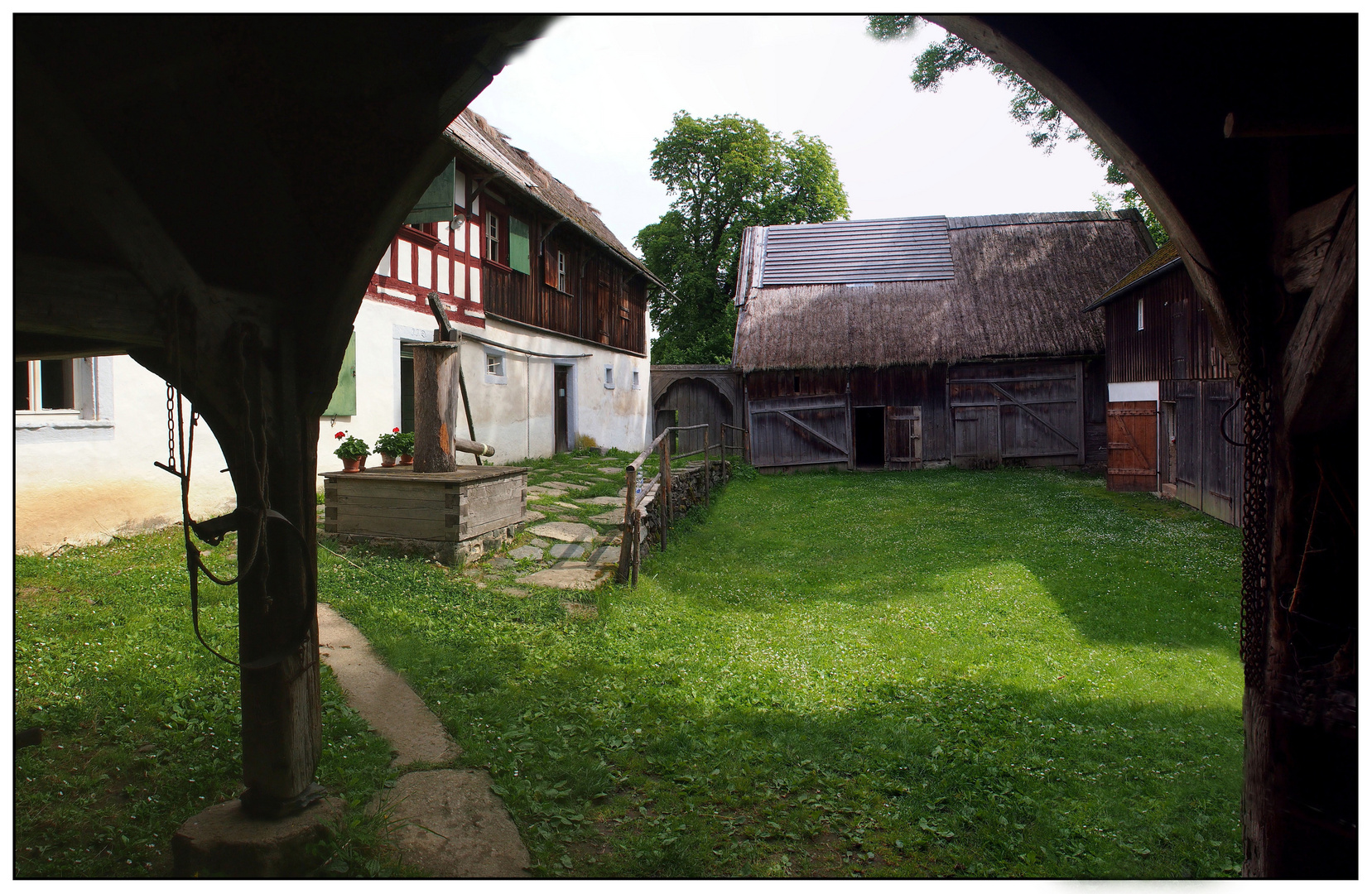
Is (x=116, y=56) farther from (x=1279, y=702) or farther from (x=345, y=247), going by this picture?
(x=1279, y=702)

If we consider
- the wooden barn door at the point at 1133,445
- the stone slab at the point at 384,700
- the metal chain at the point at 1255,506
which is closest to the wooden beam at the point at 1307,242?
the metal chain at the point at 1255,506

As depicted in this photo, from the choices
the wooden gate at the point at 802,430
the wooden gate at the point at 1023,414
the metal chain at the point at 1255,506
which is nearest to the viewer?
the metal chain at the point at 1255,506

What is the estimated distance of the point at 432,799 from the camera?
3406 millimetres

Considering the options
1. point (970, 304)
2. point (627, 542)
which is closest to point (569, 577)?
point (627, 542)

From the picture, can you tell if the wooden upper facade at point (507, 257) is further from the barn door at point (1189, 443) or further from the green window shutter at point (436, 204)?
the barn door at point (1189, 443)

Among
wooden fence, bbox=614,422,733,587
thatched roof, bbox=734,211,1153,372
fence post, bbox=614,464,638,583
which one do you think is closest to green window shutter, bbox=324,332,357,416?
wooden fence, bbox=614,422,733,587

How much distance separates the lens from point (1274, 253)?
94.4 inches

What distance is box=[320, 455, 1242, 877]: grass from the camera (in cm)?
329

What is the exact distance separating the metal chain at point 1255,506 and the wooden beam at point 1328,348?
122mm

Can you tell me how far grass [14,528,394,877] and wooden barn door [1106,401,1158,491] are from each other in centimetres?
1396

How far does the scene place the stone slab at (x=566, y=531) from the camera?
8.59m

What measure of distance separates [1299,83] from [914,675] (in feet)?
13.2

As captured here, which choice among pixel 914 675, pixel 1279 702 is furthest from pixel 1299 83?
pixel 914 675

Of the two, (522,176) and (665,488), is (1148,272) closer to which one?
(665,488)
